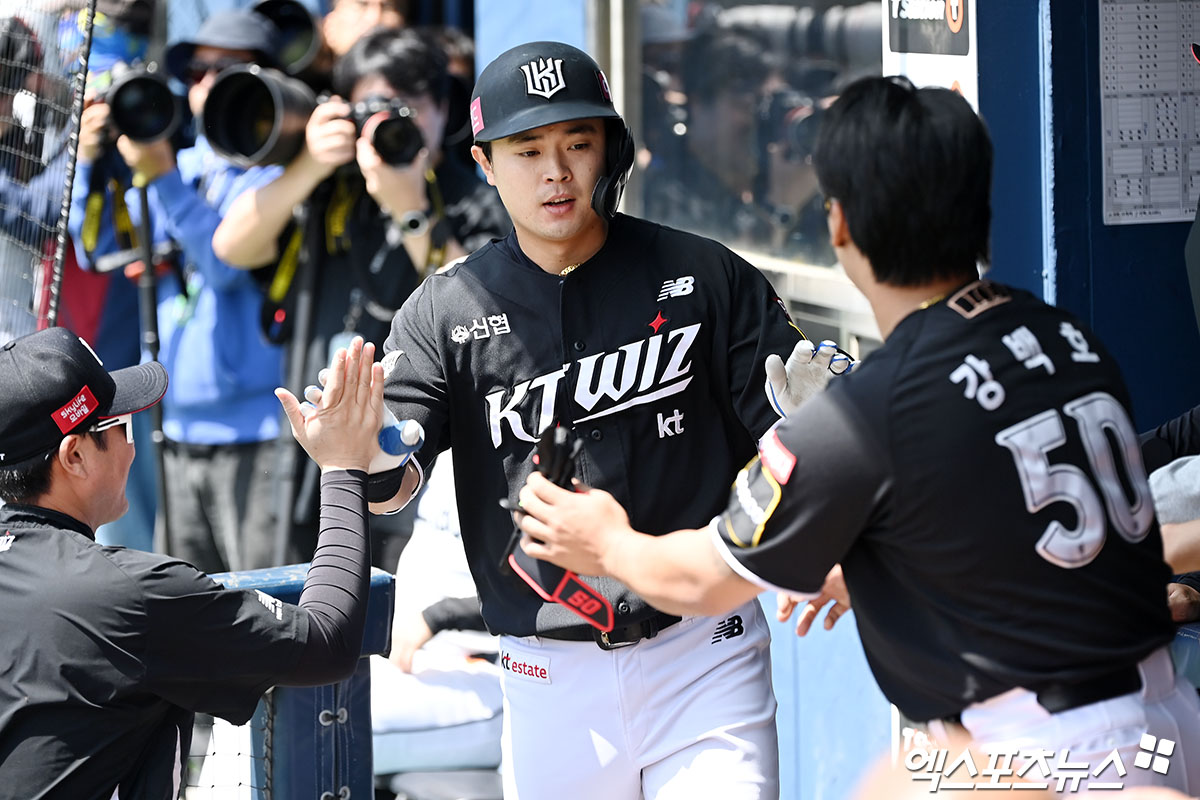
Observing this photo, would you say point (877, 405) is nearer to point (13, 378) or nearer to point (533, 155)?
point (533, 155)

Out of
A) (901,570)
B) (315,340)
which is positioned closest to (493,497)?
(901,570)

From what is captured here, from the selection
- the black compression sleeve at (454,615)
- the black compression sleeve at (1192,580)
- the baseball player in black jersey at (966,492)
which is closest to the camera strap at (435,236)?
the black compression sleeve at (454,615)

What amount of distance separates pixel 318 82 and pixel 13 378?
3249 millimetres

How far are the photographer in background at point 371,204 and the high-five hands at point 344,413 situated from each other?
2.16m

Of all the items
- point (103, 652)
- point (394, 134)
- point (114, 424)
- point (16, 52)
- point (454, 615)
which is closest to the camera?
point (103, 652)

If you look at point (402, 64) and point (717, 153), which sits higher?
point (402, 64)

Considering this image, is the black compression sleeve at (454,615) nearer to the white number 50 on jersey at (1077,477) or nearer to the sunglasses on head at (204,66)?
the sunglasses on head at (204,66)

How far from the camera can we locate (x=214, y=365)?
4.84m

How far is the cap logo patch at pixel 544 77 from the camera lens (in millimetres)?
2621

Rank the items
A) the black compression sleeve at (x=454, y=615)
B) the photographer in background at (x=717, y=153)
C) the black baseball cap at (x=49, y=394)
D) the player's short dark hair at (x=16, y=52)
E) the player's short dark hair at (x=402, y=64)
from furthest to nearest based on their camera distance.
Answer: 1. the photographer in background at (x=717, y=153)
2. the player's short dark hair at (x=402, y=64)
3. the player's short dark hair at (x=16, y=52)
4. the black compression sleeve at (x=454, y=615)
5. the black baseball cap at (x=49, y=394)

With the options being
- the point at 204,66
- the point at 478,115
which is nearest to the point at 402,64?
the point at 204,66

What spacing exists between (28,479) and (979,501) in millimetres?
1493

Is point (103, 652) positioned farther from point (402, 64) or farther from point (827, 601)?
point (402, 64)

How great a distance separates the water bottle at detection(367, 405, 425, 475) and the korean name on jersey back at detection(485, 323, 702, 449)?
27 centimetres
